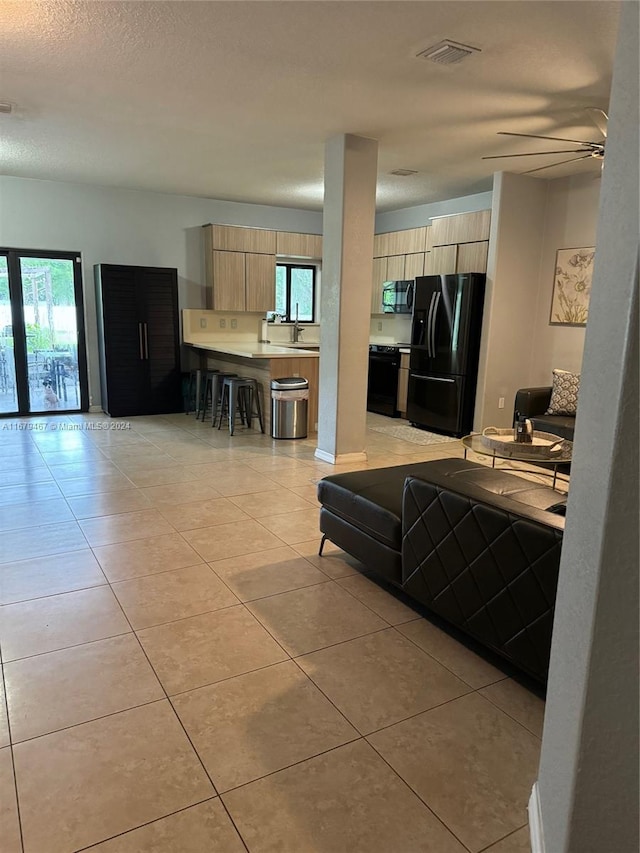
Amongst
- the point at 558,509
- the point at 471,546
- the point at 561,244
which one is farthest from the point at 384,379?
the point at 471,546

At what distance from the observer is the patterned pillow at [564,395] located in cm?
536

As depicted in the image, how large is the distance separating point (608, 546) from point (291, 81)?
3.51 meters

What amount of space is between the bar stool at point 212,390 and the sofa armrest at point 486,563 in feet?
15.4

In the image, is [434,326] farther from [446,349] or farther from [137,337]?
[137,337]

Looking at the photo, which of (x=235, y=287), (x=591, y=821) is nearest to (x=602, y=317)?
(x=591, y=821)

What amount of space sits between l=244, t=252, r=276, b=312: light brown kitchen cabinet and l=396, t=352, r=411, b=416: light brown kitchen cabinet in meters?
2.01

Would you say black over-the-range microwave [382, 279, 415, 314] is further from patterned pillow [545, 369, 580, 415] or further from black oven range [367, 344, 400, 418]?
patterned pillow [545, 369, 580, 415]

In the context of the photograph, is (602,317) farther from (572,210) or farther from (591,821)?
(572,210)

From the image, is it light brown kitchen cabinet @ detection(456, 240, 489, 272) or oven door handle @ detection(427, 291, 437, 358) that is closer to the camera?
light brown kitchen cabinet @ detection(456, 240, 489, 272)

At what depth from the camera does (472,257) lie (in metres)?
6.43

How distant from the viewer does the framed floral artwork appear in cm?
591

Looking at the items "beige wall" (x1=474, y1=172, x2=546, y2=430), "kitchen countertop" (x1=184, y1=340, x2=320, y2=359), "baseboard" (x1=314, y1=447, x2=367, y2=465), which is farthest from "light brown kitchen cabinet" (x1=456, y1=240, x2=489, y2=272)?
"baseboard" (x1=314, y1=447, x2=367, y2=465)

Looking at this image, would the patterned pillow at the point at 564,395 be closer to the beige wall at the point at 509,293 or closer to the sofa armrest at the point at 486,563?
the beige wall at the point at 509,293

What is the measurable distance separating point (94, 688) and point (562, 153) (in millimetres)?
5324
